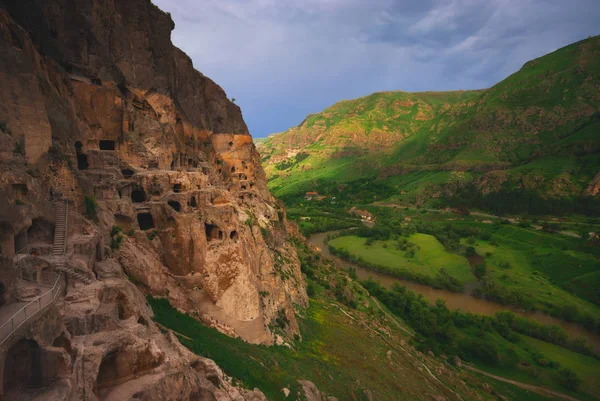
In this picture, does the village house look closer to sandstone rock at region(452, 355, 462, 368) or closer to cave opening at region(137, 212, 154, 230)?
sandstone rock at region(452, 355, 462, 368)

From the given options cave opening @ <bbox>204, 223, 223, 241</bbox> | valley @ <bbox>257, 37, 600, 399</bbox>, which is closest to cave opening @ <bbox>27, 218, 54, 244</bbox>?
cave opening @ <bbox>204, 223, 223, 241</bbox>

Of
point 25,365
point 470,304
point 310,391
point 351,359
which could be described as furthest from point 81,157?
point 470,304

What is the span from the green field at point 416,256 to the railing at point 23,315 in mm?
83076

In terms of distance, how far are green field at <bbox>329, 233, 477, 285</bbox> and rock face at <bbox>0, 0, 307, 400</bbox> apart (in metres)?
52.2

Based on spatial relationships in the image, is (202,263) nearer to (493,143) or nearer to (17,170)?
(17,170)

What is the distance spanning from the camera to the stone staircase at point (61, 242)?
48.6 ft

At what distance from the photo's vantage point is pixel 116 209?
22.8 metres

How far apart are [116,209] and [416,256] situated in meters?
87.2

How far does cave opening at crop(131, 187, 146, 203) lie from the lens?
2684 centimetres

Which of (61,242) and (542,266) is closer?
(61,242)

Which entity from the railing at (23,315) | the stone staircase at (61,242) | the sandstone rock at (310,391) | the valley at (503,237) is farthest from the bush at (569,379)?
the railing at (23,315)

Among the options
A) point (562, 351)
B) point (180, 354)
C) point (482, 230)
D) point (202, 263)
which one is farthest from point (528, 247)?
point (180, 354)

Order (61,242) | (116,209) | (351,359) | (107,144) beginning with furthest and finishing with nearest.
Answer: (107,144) < (351,359) < (116,209) < (61,242)

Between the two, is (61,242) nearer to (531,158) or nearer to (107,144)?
(107,144)
